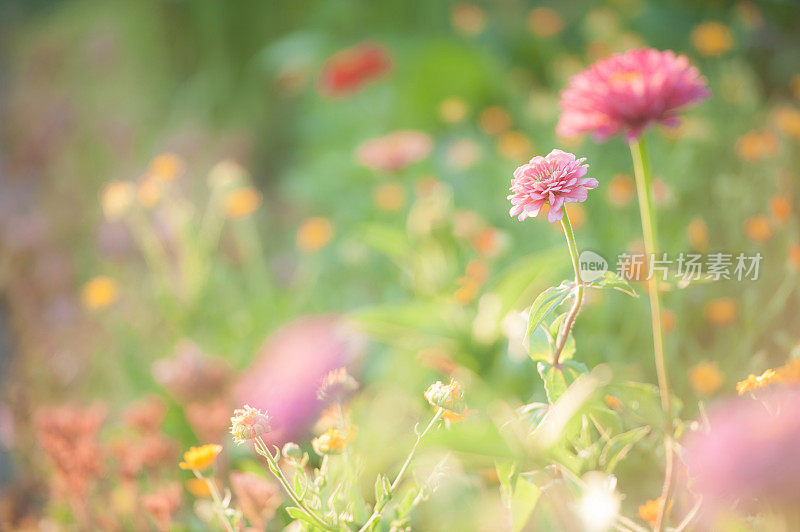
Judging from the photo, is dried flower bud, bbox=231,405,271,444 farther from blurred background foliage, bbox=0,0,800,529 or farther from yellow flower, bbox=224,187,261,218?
yellow flower, bbox=224,187,261,218

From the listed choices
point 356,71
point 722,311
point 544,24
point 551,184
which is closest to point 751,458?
point 551,184

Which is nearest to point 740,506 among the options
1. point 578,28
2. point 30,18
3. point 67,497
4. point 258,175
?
point 67,497

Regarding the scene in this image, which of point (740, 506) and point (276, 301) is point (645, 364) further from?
point (276, 301)

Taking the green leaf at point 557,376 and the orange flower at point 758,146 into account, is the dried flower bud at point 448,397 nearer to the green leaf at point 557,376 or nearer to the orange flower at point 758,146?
the green leaf at point 557,376

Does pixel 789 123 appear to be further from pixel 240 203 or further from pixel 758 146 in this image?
pixel 240 203

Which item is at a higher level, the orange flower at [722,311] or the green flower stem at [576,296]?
the green flower stem at [576,296]

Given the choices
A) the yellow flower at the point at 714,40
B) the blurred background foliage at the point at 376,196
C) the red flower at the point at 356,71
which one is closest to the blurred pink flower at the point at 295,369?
the blurred background foliage at the point at 376,196
